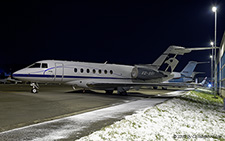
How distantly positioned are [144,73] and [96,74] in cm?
506

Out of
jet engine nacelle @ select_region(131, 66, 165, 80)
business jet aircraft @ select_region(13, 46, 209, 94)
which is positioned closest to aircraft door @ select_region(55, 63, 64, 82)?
business jet aircraft @ select_region(13, 46, 209, 94)

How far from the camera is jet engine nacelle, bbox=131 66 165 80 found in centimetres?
2191

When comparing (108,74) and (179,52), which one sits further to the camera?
(179,52)

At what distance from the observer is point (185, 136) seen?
5402mm

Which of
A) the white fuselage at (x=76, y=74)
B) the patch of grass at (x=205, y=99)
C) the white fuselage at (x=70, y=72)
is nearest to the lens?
the patch of grass at (x=205, y=99)

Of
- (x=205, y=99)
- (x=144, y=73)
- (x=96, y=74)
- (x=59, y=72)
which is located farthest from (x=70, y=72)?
(x=205, y=99)

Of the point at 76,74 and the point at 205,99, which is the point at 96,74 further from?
the point at 205,99

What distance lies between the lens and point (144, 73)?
22.0m

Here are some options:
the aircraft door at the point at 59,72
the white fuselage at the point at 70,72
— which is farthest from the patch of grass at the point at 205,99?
the aircraft door at the point at 59,72

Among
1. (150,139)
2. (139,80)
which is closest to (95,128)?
(150,139)

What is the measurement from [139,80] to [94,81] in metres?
5.21

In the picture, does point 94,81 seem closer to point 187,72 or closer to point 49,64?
point 49,64

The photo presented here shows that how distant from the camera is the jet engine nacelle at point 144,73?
2191cm

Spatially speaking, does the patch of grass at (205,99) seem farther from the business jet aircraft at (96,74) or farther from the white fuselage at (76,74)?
the white fuselage at (76,74)
